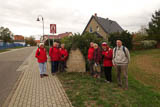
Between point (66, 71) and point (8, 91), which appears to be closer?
point (8, 91)

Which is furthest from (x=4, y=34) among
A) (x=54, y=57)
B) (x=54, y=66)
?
(x=54, y=57)

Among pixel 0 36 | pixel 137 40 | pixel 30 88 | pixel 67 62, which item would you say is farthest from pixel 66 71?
pixel 0 36

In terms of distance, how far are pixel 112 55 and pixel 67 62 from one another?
8.77 feet

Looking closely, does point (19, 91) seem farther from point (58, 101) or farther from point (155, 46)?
point (155, 46)

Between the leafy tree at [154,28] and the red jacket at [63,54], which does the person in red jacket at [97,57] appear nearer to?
the red jacket at [63,54]

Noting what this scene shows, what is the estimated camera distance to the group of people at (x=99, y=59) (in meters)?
4.34

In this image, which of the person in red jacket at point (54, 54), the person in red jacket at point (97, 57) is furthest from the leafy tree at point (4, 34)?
the person in red jacket at point (97, 57)

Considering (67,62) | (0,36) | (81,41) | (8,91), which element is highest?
(0,36)

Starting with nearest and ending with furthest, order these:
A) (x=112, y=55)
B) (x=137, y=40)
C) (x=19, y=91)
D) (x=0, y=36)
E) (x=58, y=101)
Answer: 1. (x=58, y=101)
2. (x=19, y=91)
3. (x=112, y=55)
4. (x=137, y=40)
5. (x=0, y=36)

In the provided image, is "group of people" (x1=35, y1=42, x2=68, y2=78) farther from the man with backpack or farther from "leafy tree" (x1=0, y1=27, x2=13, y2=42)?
"leafy tree" (x1=0, y1=27, x2=13, y2=42)

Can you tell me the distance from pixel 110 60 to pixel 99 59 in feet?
1.90

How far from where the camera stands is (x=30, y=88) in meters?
4.50

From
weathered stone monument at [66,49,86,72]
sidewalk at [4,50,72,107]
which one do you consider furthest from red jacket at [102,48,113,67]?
sidewalk at [4,50,72,107]

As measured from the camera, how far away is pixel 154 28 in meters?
28.4
